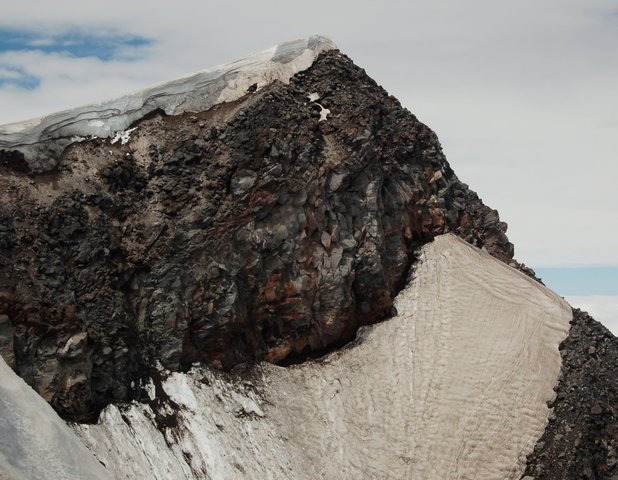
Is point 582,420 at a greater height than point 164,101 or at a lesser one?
lesser

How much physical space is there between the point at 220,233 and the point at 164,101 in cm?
575

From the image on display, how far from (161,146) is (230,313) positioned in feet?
22.2

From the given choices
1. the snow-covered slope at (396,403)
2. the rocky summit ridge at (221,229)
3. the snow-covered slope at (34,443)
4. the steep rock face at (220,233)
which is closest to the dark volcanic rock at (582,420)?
the rocky summit ridge at (221,229)

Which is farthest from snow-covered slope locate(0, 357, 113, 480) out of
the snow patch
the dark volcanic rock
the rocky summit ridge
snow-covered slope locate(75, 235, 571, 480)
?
the dark volcanic rock

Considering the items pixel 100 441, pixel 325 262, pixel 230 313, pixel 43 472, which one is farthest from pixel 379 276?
pixel 43 472

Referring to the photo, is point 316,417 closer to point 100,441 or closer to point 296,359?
point 296,359

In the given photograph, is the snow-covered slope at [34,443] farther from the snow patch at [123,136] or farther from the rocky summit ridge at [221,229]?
the snow patch at [123,136]

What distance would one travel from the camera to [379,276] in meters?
34.9

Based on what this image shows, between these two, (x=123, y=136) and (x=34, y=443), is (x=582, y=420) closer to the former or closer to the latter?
(x=123, y=136)

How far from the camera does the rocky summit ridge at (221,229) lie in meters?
27.1

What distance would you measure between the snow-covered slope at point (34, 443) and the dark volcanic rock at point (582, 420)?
59.8ft

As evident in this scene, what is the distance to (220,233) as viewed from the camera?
31.5 meters

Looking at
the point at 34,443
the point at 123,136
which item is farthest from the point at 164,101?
the point at 34,443

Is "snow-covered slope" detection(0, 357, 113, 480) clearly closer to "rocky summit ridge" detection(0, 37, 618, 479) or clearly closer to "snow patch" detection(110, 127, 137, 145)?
"rocky summit ridge" detection(0, 37, 618, 479)
